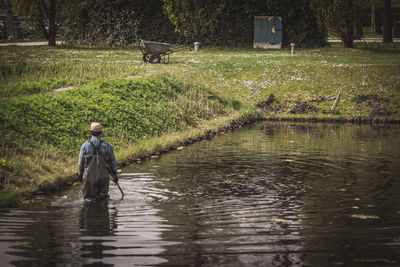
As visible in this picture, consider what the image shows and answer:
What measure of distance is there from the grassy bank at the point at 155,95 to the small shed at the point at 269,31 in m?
3.14

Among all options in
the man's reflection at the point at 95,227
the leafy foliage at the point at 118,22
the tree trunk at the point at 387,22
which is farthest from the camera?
the leafy foliage at the point at 118,22

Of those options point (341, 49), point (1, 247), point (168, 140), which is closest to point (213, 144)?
point (168, 140)

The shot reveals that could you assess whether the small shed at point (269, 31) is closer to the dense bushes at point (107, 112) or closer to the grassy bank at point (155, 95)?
the grassy bank at point (155, 95)

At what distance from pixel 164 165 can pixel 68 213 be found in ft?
18.8

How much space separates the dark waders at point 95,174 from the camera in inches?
457

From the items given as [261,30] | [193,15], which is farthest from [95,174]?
[261,30]

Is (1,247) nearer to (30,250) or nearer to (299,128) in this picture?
(30,250)

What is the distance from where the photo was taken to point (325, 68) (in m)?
32.5

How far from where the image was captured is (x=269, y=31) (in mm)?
44969

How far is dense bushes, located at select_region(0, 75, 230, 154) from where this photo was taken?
1694 centimetres

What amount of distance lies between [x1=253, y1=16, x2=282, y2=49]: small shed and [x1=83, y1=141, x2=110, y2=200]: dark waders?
3461 cm

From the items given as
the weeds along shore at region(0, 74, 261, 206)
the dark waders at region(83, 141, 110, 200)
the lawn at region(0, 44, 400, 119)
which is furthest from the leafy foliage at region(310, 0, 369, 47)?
the dark waders at region(83, 141, 110, 200)

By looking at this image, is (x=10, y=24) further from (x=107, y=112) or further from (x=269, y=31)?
(x=107, y=112)

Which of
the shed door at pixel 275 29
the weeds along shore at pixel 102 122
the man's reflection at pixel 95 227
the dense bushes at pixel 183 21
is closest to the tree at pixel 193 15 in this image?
the dense bushes at pixel 183 21
